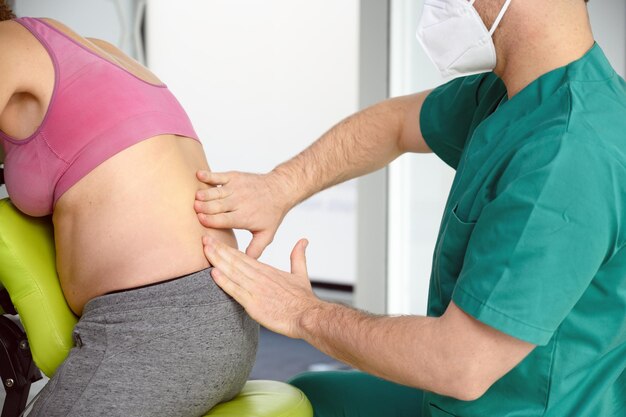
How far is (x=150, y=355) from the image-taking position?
4.18ft

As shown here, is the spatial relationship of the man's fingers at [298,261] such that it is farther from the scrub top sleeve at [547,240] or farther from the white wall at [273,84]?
the white wall at [273,84]

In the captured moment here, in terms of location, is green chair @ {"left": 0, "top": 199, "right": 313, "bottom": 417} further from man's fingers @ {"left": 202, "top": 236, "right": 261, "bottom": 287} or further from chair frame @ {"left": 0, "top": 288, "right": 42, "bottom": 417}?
man's fingers @ {"left": 202, "top": 236, "right": 261, "bottom": 287}

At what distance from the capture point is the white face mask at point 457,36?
131 centimetres

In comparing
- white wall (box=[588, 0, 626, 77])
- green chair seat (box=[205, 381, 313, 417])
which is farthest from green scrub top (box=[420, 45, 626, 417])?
white wall (box=[588, 0, 626, 77])

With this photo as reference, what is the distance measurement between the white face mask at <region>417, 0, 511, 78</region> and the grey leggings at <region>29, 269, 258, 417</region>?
0.57 m

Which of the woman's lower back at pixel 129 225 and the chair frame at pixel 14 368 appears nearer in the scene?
the woman's lower back at pixel 129 225

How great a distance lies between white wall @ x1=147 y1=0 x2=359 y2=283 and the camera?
3.97 metres

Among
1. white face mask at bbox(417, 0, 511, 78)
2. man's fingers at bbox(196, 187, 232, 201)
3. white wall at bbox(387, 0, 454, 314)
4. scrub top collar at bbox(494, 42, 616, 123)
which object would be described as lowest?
white wall at bbox(387, 0, 454, 314)

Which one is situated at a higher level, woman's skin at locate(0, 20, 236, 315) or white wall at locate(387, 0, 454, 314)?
woman's skin at locate(0, 20, 236, 315)

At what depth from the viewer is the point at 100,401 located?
1232 millimetres

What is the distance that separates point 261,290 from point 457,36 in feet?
1.81

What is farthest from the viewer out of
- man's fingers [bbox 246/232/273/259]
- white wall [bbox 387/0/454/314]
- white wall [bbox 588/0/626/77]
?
white wall [bbox 387/0/454/314]

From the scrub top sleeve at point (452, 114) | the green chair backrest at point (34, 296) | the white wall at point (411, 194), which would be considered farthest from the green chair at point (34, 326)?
the white wall at point (411, 194)

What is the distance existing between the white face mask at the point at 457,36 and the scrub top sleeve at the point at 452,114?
0.18 metres
